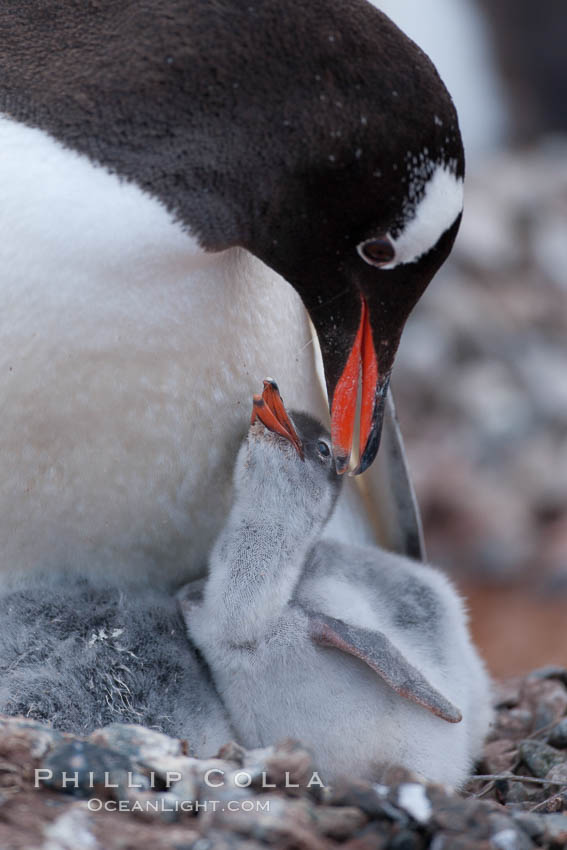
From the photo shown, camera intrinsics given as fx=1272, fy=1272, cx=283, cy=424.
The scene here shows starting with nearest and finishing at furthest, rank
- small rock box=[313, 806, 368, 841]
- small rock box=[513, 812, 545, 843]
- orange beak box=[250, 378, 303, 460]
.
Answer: small rock box=[313, 806, 368, 841], small rock box=[513, 812, 545, 843], orange beak box=[250, 378, 303, 460]

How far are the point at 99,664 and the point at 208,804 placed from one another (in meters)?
0.61

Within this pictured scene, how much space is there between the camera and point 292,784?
206cm

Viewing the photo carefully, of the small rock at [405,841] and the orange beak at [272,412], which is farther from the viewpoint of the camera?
the orange beak at [272,412]

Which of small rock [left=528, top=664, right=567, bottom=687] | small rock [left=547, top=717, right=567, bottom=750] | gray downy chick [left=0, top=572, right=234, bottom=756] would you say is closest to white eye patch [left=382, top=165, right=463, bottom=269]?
gray downy chick [left=0, top=572, right=234, bottom=756]

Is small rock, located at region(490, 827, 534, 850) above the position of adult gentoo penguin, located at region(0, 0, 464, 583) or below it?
below

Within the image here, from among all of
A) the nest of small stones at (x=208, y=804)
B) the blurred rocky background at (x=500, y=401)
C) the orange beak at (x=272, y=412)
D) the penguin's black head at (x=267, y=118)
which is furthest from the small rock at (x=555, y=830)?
the blurred rocky background at (x=500, y=401)

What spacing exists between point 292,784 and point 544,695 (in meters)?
1.50

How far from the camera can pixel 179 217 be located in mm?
2375

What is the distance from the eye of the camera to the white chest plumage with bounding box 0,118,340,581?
237cm

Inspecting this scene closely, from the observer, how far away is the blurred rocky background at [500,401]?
18.7 ft

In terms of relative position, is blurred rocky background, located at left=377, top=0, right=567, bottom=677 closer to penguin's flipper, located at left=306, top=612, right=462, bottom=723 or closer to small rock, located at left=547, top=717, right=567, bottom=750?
small rock, located at left=547, top=717, right=567, bottom=750

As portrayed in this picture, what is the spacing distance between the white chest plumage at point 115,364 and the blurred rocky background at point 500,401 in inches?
101

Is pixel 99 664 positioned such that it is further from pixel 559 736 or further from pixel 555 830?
pixel 559 736

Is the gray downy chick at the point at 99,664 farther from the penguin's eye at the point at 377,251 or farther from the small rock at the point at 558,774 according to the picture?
the penguin's eye at the point at 377,251
